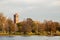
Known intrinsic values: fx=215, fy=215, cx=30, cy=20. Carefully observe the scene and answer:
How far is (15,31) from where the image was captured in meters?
66.4

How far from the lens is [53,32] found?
2574 inches

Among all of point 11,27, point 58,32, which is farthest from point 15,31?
point 58,32

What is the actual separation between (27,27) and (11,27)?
5060 millimetres

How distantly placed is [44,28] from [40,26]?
13.3 feet

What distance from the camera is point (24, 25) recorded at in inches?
2675

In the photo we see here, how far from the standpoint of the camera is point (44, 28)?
68.3 metres

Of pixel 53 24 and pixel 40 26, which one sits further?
pixel 40 26

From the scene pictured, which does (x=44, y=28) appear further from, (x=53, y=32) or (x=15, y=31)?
(x=15, y=31)

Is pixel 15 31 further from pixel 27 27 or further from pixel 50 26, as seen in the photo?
pixel 50 26

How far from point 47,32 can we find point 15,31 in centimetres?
985

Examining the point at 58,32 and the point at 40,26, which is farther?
the point at 40,26

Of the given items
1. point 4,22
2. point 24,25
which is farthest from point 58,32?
point 4,22

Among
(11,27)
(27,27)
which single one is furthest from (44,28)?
(11,27)

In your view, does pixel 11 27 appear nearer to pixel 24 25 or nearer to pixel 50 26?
pixel 24 25
